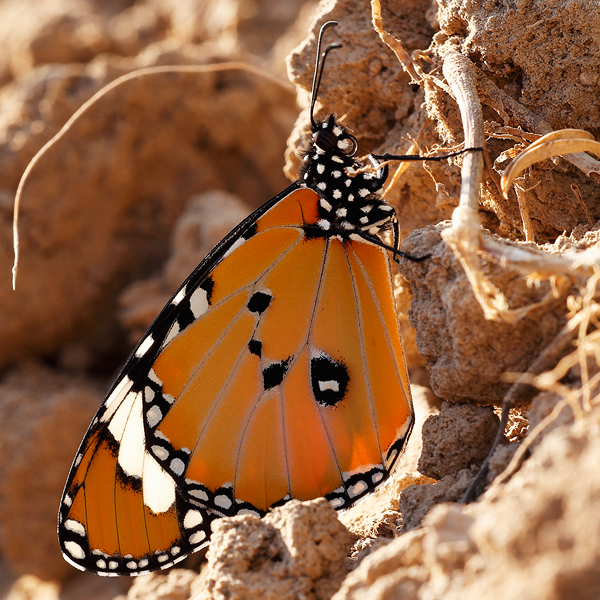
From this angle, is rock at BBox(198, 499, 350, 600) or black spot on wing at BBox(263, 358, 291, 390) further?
black spot on wing at BBox(263, 358, 291, 390)

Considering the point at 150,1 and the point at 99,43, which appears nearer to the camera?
the point at 99,43

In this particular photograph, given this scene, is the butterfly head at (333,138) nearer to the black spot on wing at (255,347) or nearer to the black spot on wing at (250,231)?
the black spot on wing at (250,231)

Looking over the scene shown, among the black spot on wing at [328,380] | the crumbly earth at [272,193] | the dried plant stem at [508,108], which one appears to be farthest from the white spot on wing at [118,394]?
the dried plant stem at [508,108]

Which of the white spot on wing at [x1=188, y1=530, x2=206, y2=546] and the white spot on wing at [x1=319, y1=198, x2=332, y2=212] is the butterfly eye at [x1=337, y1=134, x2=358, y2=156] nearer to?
the white spot on wing at [x1=319, y1=198, x2=332, y2=212]

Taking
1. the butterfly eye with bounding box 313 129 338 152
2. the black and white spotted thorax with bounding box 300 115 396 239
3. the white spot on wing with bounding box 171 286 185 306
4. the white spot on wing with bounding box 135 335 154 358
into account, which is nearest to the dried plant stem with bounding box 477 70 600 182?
the black and white spotted thorax with bounding box 300 115 396 239

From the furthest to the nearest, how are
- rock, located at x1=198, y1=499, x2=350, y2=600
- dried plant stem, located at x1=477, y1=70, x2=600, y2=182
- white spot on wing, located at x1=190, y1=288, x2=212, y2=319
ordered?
white spot on wing, located at x1=190, y1=288, x2=212, y2=319 < dried plant stem, located at x1=477, y1=70, x2=600, y2=182 < rock, located at x1=198, y1=499, x2=350, y2=600

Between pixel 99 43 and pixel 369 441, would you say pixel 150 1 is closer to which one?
pixel 99 43

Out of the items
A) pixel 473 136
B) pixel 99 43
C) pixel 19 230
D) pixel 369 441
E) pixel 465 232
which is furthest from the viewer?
pixel 99 43

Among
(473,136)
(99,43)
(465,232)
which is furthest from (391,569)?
(99,43)
